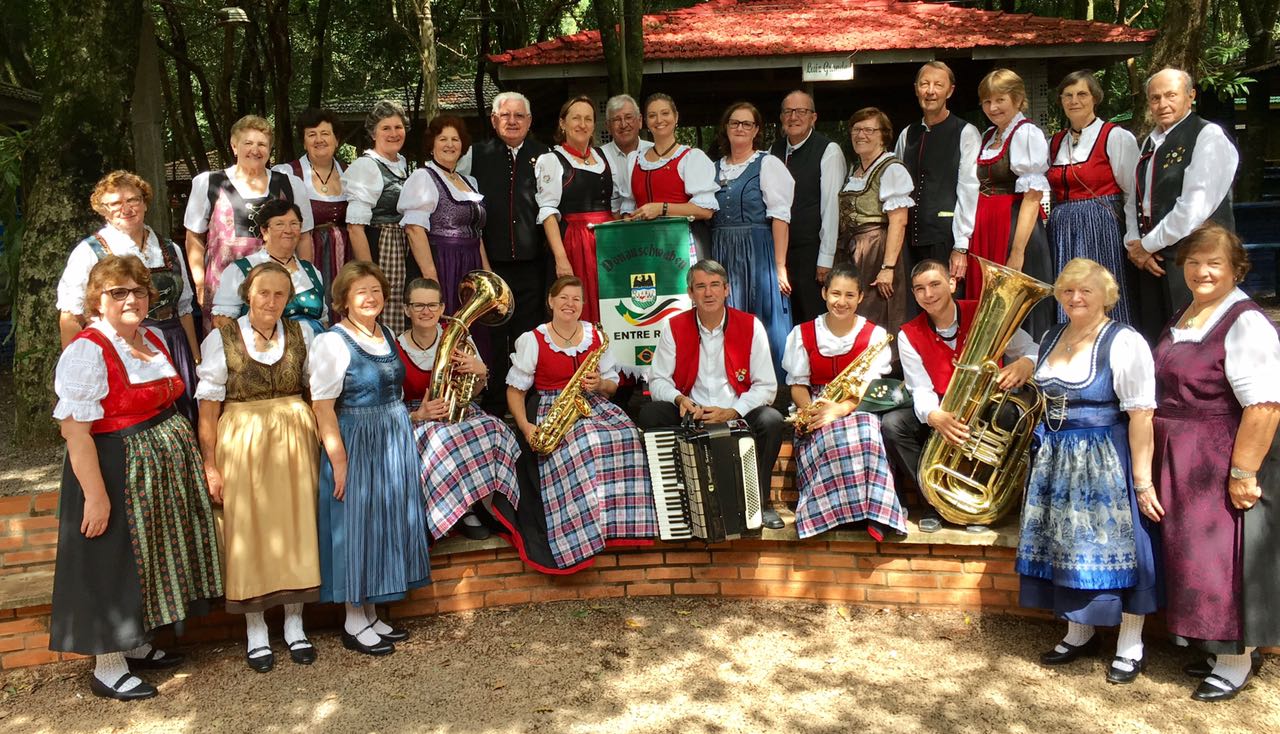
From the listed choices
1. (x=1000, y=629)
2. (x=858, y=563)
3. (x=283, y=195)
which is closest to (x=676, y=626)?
(x=858, y=563)

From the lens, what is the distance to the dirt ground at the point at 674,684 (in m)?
3.70

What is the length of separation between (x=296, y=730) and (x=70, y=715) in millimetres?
975

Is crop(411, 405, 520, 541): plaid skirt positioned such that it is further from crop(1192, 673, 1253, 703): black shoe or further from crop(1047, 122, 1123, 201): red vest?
crop(1047, 122, 1123, 201): red vest

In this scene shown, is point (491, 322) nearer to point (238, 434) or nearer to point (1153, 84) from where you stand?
point (238, 434)

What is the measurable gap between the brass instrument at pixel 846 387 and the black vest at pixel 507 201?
6.29 ft

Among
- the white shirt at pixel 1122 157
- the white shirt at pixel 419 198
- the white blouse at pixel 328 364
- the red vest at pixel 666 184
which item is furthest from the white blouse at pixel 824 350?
the white blouse at pixel 328 364

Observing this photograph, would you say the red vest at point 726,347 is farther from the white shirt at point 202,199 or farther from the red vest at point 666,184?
the white shirt at point 202,199

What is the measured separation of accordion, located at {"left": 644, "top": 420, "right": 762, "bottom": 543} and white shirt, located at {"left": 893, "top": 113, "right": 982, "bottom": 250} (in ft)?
5.68

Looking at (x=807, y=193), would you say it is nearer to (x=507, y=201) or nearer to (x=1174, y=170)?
(x=507, y=201)

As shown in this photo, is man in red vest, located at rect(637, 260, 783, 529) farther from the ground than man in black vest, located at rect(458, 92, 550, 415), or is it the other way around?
man in black vest, located at rect(458, 92, 550, 415)

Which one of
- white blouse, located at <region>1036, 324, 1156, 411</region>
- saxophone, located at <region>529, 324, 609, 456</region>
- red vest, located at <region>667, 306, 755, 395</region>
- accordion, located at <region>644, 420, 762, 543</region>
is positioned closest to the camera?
white blouse, located at <region>1036, 324, 1156, 411</region>

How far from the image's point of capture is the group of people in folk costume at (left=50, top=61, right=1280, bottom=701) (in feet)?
12.7

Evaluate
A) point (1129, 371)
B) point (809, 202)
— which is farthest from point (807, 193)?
point (1129, 371)

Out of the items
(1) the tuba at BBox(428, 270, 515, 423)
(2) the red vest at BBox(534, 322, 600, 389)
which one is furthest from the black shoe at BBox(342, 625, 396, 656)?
(2) the red vest at BBox(534, 322, 600, 389)
